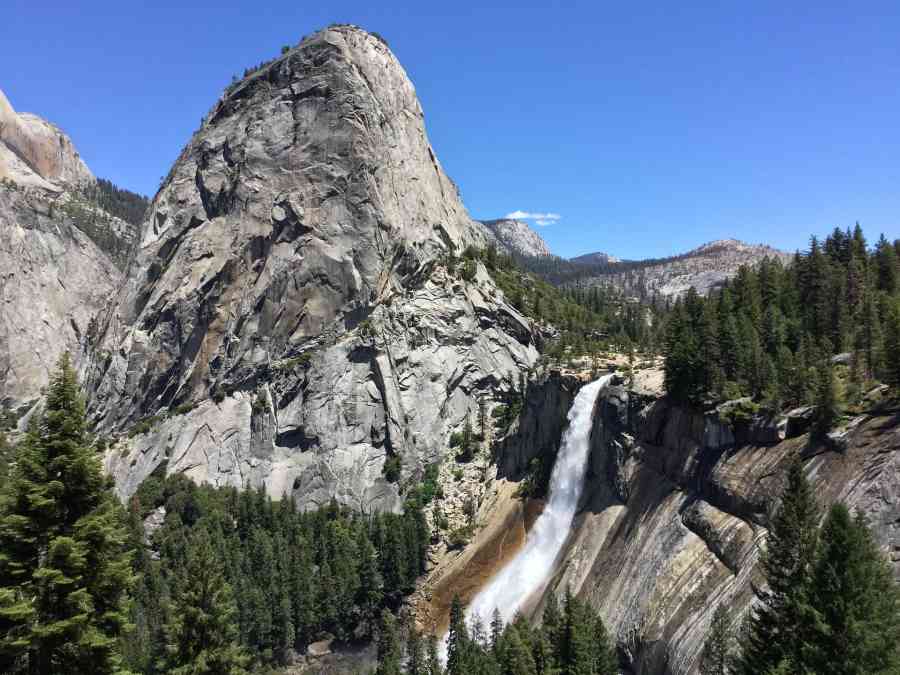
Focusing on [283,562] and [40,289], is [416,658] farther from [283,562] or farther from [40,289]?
[40,289]

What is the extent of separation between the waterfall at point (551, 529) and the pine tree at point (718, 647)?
102 feet

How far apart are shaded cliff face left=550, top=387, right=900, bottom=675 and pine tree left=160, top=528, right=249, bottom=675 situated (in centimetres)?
3104

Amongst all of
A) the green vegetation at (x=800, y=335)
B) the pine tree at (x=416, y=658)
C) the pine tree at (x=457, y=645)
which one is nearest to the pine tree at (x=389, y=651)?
the pine tree at (x=416, y=658)

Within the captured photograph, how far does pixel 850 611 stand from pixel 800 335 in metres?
47.0

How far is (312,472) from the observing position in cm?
9931

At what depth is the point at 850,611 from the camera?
23906mm

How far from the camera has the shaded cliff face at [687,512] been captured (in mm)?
39594

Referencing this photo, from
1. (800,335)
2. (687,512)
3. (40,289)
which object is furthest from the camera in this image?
(40,289)

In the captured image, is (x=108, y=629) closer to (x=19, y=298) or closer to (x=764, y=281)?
(x=764, y=281)

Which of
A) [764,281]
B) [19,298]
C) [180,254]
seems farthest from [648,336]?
[19,298]

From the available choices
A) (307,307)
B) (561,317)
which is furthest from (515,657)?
(561,317)

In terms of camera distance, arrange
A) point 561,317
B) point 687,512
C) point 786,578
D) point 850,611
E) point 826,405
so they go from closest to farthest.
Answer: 1. point 850,611
2. point 786,578
3. point 826,405
4. point 687,512
5. point 561,317

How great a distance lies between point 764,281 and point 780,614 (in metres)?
65.3

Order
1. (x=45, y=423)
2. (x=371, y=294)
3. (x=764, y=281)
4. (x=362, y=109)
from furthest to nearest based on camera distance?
(x=362, y=109) → (x=371, y=294) → (x=764, y=281) → (x=45, y=423)
